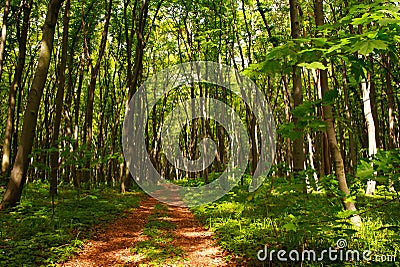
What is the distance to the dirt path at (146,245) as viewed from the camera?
6.18 meters

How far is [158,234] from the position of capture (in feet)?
27.6

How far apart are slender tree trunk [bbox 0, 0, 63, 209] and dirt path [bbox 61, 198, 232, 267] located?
7.96 feet

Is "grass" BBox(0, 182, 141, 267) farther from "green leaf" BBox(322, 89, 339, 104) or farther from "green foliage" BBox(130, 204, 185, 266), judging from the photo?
"green leaf" BBox(322, 89, 339, 104)

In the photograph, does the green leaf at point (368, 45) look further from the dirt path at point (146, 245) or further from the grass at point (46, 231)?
the grass at point (46, 231)

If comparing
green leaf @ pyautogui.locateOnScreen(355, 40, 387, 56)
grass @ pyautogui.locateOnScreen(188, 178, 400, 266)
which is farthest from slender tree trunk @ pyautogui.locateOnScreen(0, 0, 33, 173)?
green leaf @ pyautogui.locateOnScreen(355, 40, 387, 56)

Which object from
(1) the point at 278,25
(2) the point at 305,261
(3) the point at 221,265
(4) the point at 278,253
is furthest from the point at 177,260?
(1) the point at 278,25

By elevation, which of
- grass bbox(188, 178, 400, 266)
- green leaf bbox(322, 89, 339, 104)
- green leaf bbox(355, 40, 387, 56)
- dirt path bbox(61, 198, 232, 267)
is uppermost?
green leaf bbox(355, 40, 387, 56)

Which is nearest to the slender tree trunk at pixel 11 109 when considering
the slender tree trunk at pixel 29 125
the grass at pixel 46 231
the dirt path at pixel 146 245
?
the grass at pixel 46 231

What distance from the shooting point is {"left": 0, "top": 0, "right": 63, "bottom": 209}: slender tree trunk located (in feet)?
26.4

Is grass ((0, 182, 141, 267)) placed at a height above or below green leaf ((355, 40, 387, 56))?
below

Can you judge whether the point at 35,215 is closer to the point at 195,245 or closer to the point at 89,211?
the point at 89,211

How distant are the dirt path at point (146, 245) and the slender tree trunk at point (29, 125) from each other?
2.42m

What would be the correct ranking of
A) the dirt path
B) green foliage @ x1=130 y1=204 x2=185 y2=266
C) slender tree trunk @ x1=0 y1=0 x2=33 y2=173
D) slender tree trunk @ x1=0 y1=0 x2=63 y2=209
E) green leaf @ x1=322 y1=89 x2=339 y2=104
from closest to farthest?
green leaf @ x1=322 y1=89 x2=339 y2=104 → the dirt path → green foliage @ x1=130 y1=204 x2=185 y2=266 → slender tree trunk @ x1=0 y1=0 x2=63 y2=209 → slender tree trunk @ x1=0 y1=0 x2=33 y2=173

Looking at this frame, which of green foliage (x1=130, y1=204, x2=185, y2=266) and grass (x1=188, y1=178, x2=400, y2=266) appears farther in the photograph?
green foliage (x1=130, y1=204, x2=185, y2=266)
